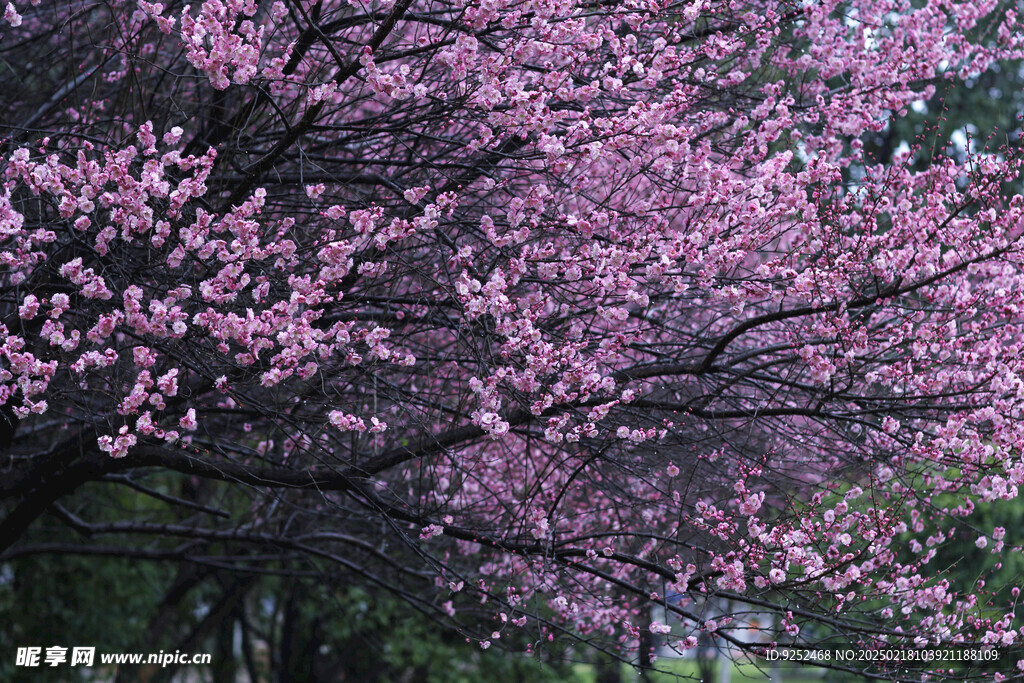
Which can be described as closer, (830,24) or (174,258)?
(174,258)

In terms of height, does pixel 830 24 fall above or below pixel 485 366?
above

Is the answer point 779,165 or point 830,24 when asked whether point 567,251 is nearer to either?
point 779,165

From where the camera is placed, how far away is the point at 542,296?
5094 millimetres

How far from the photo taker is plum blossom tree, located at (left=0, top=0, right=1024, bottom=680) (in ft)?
14.6

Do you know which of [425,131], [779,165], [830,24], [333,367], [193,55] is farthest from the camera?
[830,24]

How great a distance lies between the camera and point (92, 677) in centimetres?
1255

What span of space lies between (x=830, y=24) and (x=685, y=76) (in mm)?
1365

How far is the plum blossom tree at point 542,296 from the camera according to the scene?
4.44m

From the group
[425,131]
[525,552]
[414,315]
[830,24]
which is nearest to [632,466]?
[525,552]

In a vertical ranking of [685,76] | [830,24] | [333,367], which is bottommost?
[333,367]

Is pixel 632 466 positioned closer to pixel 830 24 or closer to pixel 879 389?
pixel 879 389

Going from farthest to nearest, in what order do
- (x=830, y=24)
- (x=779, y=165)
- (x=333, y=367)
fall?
1. (x=830, y=24)
2. (x=779, y=165)
3. (x=333, y=367)

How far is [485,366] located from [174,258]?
1.60 metres

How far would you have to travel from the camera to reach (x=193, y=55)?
4.31 metres
